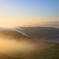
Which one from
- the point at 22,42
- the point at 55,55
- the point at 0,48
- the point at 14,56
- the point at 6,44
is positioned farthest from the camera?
the point at 22,42

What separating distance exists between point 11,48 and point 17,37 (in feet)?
6.91

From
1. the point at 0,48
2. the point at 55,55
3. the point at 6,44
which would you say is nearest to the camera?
the point at 55,55

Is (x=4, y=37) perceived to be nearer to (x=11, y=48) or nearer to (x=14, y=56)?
(x=11, y=48)

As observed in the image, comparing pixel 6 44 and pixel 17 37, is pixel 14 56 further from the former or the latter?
pixel 17 37

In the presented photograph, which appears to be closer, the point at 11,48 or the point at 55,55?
the point at 55,55

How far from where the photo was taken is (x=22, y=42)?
12719mm

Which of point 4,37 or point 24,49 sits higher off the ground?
point 4,37

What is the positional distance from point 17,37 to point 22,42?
56 centimetres

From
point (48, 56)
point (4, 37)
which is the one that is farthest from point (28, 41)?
point (48, 56)

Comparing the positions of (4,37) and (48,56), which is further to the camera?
(4,37)

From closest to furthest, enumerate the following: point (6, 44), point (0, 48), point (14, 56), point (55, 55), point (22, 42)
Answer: point (55, 55)
point (14, 56)
point (0, 48)
point (6, 44)
point (22, 42)

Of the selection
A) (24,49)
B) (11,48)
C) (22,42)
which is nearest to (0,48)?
(11,48)

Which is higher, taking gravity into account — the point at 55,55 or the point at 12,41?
the point at 12,41

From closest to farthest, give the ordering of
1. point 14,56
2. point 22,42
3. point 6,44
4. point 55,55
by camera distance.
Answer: point 55,55
point 14,56
point 6,44
point 22,42
